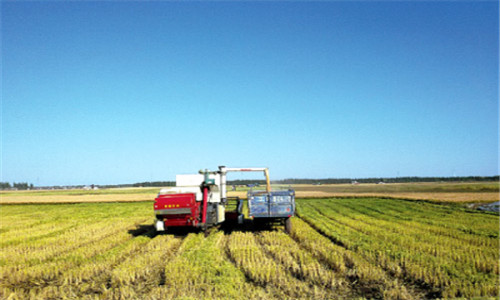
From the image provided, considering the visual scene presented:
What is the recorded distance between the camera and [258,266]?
10.6 metres

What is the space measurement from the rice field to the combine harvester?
34.2 inches

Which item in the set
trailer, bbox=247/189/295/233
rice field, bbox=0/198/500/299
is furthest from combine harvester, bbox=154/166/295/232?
rice field, bbox=0/198/500/299

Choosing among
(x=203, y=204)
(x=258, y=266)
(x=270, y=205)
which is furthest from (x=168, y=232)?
(x=258, y=266)

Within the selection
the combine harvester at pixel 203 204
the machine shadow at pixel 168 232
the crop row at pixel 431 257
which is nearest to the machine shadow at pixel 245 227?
the combine harvester at pixel 203 204

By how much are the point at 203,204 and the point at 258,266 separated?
23.6ft

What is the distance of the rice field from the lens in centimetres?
867

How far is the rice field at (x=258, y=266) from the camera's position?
8.67 m

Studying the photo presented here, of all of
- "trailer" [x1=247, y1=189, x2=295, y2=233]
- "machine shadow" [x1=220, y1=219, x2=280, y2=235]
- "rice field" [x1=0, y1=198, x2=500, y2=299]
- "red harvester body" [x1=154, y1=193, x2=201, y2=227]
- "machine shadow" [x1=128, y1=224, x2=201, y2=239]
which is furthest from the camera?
"machine shadow" [x1=220, y1=219, x2=280, y2=235]

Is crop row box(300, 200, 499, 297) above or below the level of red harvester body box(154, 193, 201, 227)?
below

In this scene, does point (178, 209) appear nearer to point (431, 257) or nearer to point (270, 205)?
point (270, 205)

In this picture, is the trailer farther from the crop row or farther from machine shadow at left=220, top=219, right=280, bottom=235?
machine shadow at left=220, top=219, right=280, bottom=235

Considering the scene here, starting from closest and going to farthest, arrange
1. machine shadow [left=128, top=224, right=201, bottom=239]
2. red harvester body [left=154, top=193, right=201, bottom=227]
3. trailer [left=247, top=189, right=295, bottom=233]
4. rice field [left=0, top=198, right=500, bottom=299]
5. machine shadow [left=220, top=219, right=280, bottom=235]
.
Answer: rice field [left=0, top=198, right=500, bottom=299] → red harvester body [left=154, top=193, right=201, bottom=227] → trailer [left=247, top=189, right=295, bottom=233] → machine shadow [left=128, top=224, right=201, bottom=239] → machine shadow [left=220, top=219, right=280, bottom=235]

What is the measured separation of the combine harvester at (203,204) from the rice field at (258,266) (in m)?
0.87

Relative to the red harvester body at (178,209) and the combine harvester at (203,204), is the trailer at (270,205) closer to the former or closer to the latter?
the combine harvester at (203,204)
